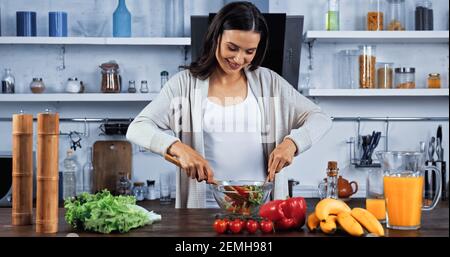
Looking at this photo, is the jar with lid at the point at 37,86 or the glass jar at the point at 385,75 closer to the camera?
the jar with lid at the point at 37,86

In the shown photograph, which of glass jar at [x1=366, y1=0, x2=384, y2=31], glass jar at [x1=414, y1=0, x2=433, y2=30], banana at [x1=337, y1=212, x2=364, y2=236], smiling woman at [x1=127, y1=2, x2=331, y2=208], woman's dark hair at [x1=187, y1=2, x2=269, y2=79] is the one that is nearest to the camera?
banana at [x1=337, y1=212, x2=364, y2=236]

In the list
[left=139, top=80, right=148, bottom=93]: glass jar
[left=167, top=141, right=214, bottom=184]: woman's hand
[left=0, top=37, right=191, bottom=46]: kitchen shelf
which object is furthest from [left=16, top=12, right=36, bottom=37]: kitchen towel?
[left=167, top=141, right=214, bottom=184]: woman's hand

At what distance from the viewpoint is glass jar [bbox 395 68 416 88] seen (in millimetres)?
2312

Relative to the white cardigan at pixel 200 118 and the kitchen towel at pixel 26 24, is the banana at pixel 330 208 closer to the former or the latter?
the white cardigan at pixel 200 118

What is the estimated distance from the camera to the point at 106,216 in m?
A: 1.21

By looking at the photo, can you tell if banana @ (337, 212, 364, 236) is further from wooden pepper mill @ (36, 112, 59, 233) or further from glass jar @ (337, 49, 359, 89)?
glass jar @ (337, 49, 359, 89)

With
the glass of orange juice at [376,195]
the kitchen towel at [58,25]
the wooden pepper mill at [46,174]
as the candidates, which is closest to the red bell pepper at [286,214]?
the glass of orange juice at [376,195]

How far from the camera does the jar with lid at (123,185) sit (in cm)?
208

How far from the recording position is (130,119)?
2051mm

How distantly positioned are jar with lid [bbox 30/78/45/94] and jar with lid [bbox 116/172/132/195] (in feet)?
1.07

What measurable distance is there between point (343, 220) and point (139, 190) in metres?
0.97

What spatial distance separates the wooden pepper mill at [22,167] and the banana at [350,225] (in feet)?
1.83

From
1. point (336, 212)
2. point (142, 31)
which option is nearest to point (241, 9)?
point (142, 31)
